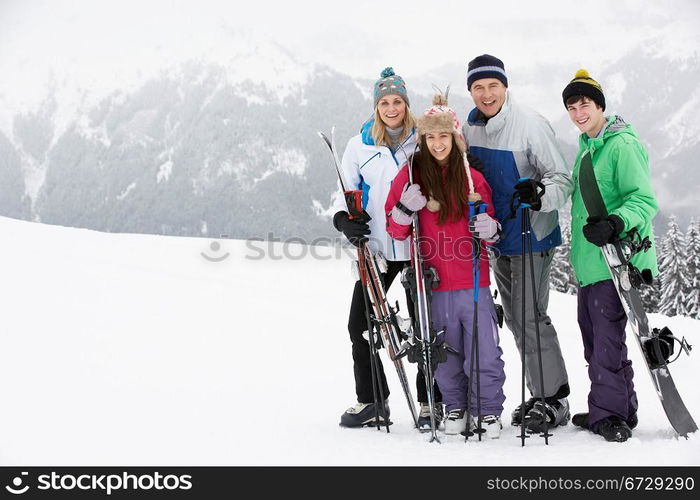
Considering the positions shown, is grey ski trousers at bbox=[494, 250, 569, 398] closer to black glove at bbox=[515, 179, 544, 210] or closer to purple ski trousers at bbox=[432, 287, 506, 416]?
purple ski trousers at bbox=[432, 287, 506, 416]

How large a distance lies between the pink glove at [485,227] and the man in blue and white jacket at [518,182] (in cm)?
23

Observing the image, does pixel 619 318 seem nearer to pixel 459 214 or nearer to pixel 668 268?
pixel 459 214

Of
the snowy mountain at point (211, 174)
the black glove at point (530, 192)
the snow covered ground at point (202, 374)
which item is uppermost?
the snowy mountain at point (211, 174)

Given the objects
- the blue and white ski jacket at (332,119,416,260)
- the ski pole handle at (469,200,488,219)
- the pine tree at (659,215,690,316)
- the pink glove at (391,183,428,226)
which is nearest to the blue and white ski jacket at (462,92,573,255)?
the ski pole handle at (469,200,488,219)

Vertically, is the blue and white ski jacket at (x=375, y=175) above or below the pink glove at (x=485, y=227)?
above

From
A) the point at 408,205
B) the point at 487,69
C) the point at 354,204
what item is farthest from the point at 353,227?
the point at 487,69

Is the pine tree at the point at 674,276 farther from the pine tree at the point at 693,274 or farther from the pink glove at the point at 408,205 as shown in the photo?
the pink glove at the point at 408,205

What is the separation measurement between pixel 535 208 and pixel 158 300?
17.8 feet

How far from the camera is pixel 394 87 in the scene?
3666mm

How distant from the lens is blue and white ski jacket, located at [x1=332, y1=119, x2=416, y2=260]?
369 cm

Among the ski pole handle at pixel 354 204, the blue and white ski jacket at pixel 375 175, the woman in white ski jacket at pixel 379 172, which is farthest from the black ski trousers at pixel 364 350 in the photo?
the ski pole handle at pixel 354 204

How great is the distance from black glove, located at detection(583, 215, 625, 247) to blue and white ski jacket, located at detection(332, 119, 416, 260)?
1.01 metres

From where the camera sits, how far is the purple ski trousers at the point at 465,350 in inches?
138
